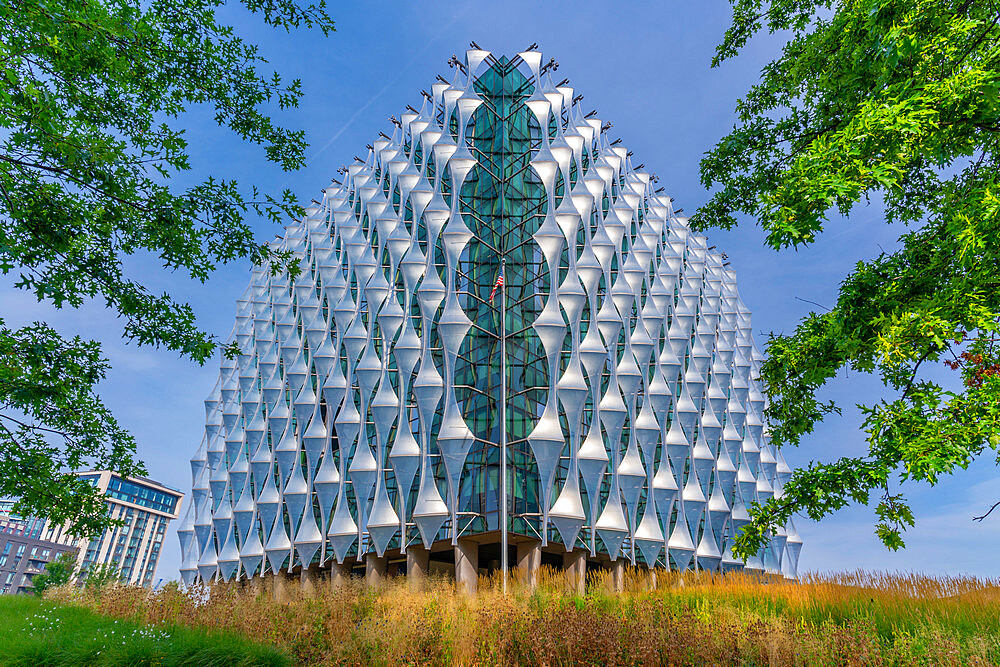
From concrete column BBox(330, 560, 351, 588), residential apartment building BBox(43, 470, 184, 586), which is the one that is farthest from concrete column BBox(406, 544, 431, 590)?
residential apartment building BBox(43, 470, 184, 586)

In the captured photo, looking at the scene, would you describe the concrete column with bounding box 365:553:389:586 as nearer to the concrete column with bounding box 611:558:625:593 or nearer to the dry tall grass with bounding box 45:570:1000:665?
the concrete column with bounding box 611:558:625:593

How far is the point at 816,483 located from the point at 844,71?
6.47 metres

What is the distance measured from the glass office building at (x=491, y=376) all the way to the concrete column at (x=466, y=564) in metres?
0.16

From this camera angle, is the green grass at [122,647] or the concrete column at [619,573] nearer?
the green grass at [122,647]

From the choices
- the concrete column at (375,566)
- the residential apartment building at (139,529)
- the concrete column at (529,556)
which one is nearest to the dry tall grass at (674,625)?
the concrete column at (529,556)

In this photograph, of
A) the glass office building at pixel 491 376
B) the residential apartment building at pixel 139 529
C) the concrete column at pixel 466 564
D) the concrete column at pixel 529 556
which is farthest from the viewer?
the residential apartment building at pixel 139 529

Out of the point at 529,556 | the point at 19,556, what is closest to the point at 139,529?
the point at 19,556

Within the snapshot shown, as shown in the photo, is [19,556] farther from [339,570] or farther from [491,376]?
[491,376]

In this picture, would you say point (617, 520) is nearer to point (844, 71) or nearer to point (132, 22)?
point (844, 71)

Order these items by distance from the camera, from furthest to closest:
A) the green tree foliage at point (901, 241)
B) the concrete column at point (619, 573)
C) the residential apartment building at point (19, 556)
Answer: the residential apartment building at point (19, 556)
the concrete column at point (619, 573)
the green tree foliage at point (901, 241)

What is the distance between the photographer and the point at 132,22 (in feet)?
30.9

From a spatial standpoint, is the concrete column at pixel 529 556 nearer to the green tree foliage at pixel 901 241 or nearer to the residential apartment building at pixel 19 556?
the green tree foliage at pixel 901 241

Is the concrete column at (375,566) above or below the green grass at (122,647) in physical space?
above

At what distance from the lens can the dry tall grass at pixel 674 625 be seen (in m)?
8.39
